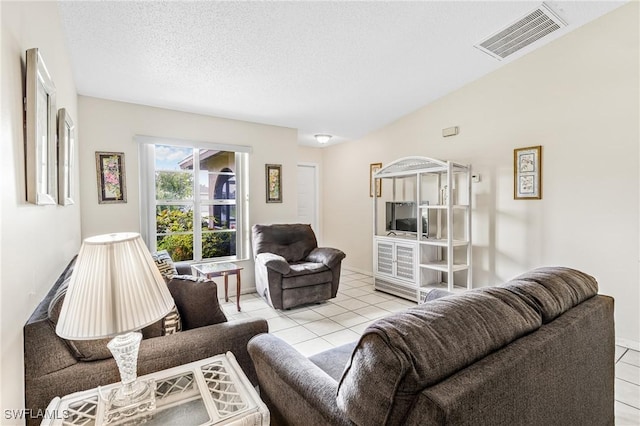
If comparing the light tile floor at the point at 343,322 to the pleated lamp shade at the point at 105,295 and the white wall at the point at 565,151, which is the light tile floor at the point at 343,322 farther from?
the pleated lamp shade at the point at 105,295

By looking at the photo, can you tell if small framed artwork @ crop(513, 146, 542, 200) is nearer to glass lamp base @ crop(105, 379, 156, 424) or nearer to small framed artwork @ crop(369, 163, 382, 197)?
small framed artwork @ crop(369, 163, 382, 197)

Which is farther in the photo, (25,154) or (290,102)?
(290,102)

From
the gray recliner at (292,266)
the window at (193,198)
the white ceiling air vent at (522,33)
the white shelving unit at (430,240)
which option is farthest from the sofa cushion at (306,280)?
the white ceiling air vent at (522,33)

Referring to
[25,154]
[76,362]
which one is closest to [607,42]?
[25,154]

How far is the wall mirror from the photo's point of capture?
1110 millimetres

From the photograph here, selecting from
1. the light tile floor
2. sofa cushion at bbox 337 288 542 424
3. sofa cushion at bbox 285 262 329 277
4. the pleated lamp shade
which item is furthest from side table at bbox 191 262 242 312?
sofa cushion at bbox 337 288 542 424

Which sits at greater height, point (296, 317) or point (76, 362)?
point (76, 362)

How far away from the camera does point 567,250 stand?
3.05 meters

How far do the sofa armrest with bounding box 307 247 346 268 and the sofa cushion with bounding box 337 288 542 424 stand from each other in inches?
114

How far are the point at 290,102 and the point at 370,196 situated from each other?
2.21 meters

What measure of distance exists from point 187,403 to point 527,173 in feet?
12.1

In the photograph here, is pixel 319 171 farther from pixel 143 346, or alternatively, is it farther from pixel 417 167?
pixel 143 346

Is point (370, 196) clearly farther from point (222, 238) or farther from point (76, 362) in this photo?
point (76, 362)

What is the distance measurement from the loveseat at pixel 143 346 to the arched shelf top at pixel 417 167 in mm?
2873
